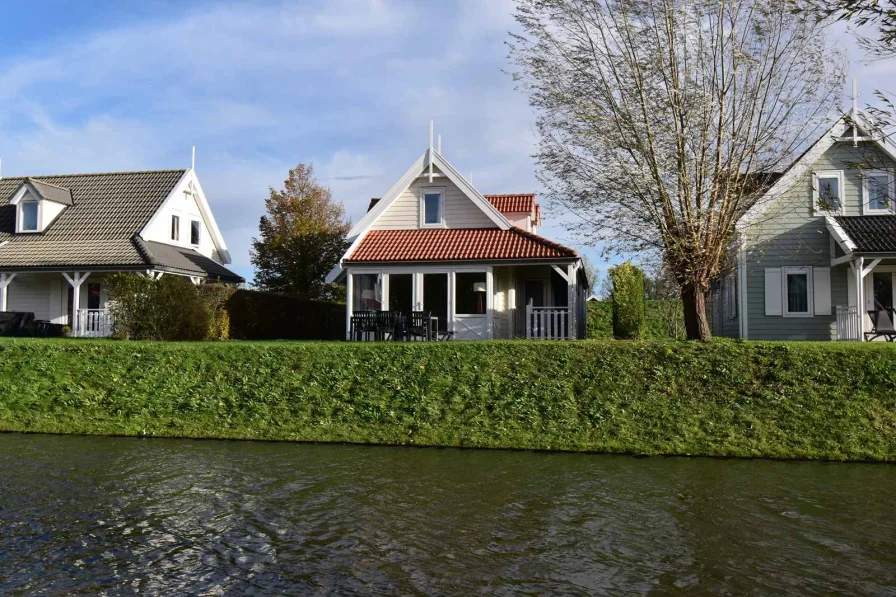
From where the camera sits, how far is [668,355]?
1483cm

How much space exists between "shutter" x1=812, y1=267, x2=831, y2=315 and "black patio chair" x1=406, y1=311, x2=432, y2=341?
1109cm

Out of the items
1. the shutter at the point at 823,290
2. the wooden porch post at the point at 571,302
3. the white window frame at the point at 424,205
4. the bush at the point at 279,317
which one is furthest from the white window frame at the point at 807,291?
the bush at the point at 279,317

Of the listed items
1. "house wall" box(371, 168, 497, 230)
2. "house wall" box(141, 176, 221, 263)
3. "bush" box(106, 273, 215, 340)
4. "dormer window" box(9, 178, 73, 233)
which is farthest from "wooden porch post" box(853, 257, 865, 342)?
"dormer window" box(9, 178, 73, 233)

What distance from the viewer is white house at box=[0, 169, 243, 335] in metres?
25.2

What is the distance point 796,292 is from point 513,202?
31.8ft

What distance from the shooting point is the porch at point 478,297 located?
2064 cm

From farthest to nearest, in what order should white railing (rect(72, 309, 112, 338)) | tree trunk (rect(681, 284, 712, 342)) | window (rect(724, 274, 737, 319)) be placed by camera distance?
Answer: 1. white railing (rect(72, 309, 112, 338))
2. window (rect(724, 274, 737, 319))
3. tree trunk (rect(681, 284, 712, 342))

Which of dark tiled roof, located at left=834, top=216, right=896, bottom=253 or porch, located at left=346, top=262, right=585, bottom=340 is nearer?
dark tiled roof, located at left=834, top=216, right=896, bottom=253

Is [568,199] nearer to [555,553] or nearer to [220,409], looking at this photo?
[220,409]

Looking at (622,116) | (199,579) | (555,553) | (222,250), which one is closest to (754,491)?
(555,553)

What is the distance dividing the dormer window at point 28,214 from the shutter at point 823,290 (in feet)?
87.9

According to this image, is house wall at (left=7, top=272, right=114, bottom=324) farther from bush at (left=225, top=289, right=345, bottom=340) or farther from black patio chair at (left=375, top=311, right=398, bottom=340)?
black patio chair at (left=375, top=311, right=398, bottom=340)

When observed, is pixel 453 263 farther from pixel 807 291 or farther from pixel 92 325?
pixel 92 325

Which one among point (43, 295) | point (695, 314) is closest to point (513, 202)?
point (695, 314)
